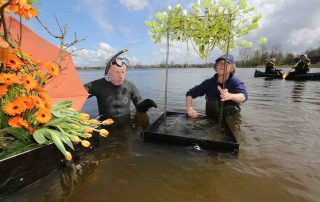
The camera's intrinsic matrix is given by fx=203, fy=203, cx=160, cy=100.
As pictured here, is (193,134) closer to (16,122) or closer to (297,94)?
(16,122)

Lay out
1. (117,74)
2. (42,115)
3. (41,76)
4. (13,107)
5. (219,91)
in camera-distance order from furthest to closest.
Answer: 1. (219,91)
2. (117,74)
3. (41,76)
4. (42,115)
5. (13,107)

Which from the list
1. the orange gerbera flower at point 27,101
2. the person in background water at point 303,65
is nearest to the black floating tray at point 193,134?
the orange gerbera flower at point 27,101

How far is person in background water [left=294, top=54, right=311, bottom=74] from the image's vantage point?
17778mm

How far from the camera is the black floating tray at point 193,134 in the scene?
117 inches

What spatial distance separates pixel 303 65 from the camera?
1803 cm

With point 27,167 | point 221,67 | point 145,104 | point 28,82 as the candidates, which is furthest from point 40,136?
point 221,67

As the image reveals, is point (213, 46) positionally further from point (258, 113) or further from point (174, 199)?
point (258, 113)

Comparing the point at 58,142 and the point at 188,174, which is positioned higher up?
the point at 58,142

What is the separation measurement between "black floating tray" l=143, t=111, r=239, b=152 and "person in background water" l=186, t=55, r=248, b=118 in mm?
438

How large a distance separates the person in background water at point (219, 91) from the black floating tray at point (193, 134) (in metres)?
0.44

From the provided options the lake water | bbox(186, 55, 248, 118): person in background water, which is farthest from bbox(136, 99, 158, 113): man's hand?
the lake water

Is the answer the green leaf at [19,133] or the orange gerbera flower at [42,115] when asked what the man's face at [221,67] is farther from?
the green leaf at [19,133]

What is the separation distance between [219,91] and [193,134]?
170cm

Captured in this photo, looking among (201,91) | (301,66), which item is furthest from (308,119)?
(301,66)
